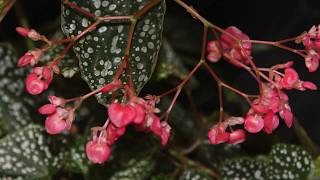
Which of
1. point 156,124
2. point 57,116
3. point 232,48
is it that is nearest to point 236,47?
point 232,48

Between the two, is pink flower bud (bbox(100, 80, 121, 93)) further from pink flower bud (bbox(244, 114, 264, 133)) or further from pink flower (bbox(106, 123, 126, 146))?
pink flower bud (bbox(244, 114, 264, 133))

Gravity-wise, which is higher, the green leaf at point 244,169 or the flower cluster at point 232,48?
the flower cluster at point 232,48

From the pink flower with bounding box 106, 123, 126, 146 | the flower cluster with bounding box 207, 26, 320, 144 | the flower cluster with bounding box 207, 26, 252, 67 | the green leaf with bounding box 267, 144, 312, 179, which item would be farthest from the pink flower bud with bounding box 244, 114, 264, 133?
the green leaf with bounding box 267, 144, 312, 179

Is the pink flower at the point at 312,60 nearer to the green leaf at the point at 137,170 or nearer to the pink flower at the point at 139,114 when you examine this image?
the pink flower at the point at 139,114

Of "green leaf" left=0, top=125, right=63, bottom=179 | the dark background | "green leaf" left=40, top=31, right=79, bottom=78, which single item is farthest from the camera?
the dark background

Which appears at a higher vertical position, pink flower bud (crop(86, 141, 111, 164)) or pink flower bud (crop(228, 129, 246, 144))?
pink flower bud (crop(86, 141, 111, 164))

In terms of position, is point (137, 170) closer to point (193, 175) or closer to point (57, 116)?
point (193, 175)

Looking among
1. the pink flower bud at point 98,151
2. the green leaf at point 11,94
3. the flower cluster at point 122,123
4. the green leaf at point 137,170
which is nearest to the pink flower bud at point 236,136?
the flower cluster at point 122,123
